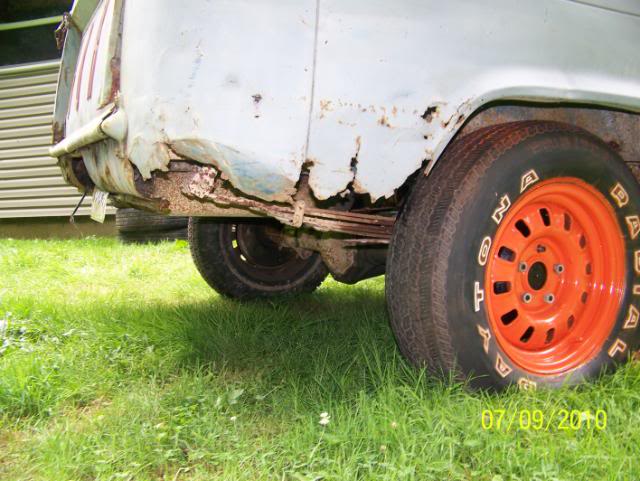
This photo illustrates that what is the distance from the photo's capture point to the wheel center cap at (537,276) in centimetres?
231

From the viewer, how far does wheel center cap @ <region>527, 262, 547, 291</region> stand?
2307 millimetres

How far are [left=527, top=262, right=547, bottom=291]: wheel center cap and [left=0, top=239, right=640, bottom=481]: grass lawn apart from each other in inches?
16.1

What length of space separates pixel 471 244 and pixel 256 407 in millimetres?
961

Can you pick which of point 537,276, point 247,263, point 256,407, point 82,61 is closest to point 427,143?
point 537,276

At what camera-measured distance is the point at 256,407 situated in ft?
7.07

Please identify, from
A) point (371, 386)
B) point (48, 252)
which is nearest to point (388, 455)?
point (371, 386)

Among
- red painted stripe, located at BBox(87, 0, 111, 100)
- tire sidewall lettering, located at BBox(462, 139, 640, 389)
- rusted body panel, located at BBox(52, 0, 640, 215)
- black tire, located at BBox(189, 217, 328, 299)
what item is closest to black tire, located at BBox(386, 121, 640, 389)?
tire sidewall lettering, located at BBox(462, 139, 640, 389)

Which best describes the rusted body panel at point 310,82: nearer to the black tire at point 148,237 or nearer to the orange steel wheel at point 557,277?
the orange steel wheel at point 557,277

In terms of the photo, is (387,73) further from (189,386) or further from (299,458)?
(189,386)

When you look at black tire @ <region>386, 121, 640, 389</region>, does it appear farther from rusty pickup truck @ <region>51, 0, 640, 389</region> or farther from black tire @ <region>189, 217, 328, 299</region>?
black tire @ <region>189, 217, 328, 299</region>

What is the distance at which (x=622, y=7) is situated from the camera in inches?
91.8

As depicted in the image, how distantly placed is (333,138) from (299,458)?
0.99 m

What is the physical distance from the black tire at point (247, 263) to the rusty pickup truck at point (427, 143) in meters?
1.12

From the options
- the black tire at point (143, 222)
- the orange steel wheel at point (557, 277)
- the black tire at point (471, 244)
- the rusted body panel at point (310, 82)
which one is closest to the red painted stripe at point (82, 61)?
the rusted body panel at point (310, 82)
